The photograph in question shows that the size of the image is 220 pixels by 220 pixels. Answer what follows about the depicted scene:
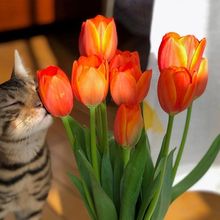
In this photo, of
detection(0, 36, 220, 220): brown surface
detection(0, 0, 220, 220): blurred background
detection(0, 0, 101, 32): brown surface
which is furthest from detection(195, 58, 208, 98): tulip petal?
detection(0, 0, 101, 32): brown surface

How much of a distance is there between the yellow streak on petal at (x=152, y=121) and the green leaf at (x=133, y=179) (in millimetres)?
464

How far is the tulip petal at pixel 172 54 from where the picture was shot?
1.87 ft

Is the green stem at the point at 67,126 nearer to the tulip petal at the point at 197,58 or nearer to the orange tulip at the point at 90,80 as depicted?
the orange tulip at the point at 90,80

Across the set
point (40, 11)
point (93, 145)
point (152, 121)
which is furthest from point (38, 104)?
point (40, 11)

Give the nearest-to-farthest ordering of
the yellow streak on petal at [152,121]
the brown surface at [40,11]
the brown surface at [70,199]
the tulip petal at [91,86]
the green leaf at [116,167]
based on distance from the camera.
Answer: the tulip petal at [91,86] → the green leaf at [116,167] → the yellow streak on petal at [152,121] → the brown surface at [70,199] → the brown surface at [40,11]

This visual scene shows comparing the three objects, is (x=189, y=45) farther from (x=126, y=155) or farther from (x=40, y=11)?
(x=40, y=11)

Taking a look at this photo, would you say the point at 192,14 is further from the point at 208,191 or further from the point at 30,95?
the point at 208,191

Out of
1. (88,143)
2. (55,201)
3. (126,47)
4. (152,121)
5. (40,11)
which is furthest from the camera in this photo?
(40,11)

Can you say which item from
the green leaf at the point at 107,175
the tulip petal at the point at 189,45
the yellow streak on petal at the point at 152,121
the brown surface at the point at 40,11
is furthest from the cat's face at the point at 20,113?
the brown surface at the point at 40,11

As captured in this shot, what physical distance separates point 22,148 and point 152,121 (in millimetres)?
318

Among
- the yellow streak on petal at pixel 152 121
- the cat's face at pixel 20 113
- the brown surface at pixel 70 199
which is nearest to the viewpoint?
the cat's face at pixel 20 113

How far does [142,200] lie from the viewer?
2.11 ft

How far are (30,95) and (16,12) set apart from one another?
122 cm

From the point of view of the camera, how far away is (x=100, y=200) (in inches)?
24.2
